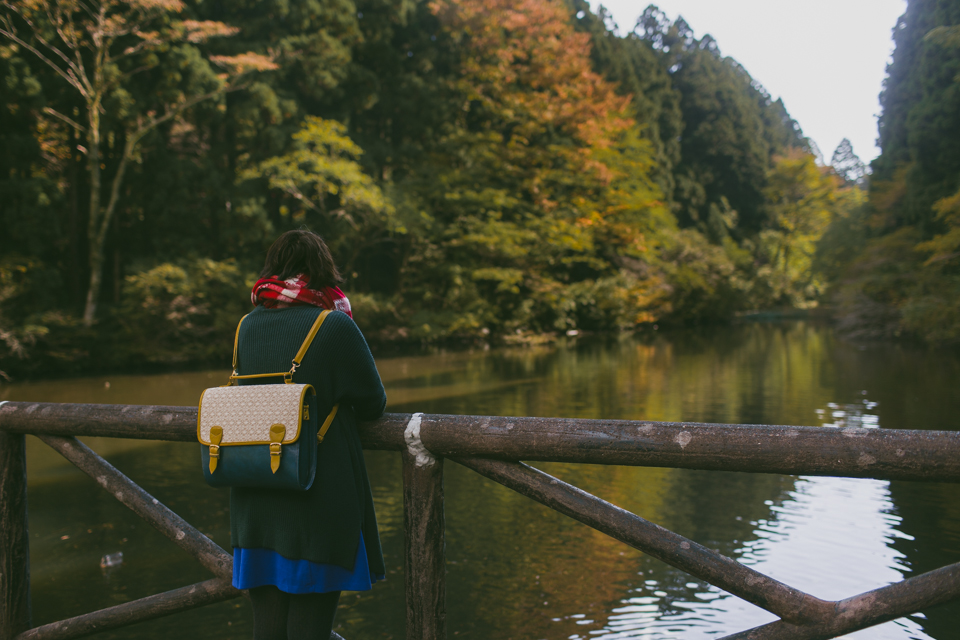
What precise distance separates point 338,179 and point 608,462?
15.7m

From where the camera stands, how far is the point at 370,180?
52.9 ft

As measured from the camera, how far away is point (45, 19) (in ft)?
43.0

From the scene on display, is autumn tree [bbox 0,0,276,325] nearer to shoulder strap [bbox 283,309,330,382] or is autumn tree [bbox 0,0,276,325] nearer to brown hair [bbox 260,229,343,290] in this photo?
brown hair [bbox 260,229,343,290]

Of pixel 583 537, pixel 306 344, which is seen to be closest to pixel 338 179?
pixel 583 537

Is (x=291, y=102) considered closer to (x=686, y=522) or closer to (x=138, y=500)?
(x=686, y=522)

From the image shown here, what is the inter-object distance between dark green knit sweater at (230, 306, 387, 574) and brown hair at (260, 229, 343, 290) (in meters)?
0.10

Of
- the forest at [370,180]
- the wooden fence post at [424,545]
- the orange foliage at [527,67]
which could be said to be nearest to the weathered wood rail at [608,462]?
the wooden fence post at [424,545]

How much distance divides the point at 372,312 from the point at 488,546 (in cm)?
1258

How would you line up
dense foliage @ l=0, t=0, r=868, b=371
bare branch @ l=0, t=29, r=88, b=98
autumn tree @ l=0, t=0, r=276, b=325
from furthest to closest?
dense foliage @ l=0, t=0, r=868, b=371 < autumn tree @ l=0, t=0, r=276, b=325 < bare branch @ l=0, t=29, r=88, b=98

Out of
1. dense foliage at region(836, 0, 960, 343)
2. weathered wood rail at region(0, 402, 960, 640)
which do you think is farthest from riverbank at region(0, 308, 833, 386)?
weathered wood rail at region(0, 402, 960, 640)

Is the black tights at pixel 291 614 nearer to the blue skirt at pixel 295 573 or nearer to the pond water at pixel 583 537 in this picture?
the blue skirt at pixel 295 573

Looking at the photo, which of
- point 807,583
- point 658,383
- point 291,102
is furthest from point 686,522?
point 291,102

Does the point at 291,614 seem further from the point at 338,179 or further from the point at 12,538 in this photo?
the point at 338,179

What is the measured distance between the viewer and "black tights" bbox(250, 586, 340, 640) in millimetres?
1538
